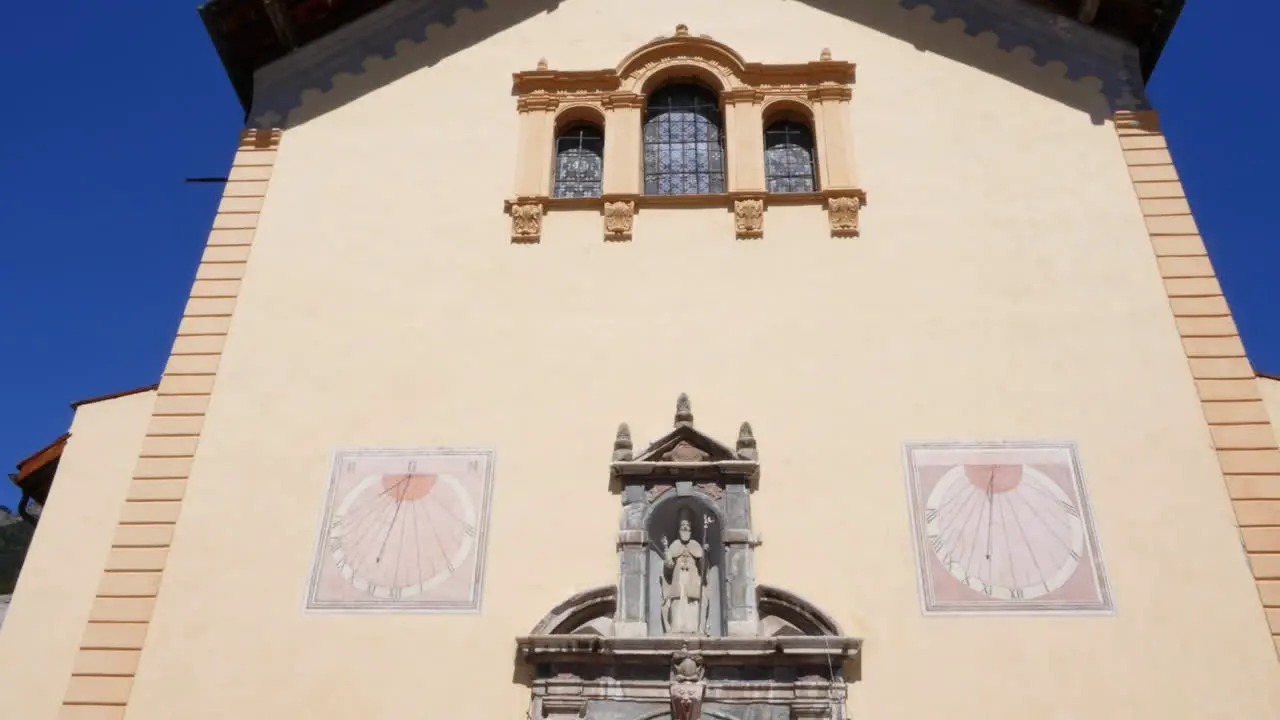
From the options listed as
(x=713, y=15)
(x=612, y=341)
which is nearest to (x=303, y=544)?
(x=612, y=341)

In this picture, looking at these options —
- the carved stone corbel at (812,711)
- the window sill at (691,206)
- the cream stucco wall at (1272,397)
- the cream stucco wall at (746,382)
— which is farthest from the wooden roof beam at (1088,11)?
the carved stone corbel at (812,711)

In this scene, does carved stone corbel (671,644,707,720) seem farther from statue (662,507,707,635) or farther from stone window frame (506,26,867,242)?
stone window frame (506,26,867,242)

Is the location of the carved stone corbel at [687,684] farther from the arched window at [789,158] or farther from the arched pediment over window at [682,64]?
the arched pediment over window at [682,64]

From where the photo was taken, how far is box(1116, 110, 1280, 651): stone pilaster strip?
8.74m

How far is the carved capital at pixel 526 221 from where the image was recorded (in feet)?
35.3

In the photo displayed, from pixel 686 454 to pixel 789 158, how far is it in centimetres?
368

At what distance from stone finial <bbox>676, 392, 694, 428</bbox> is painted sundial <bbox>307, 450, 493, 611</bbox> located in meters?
1.60

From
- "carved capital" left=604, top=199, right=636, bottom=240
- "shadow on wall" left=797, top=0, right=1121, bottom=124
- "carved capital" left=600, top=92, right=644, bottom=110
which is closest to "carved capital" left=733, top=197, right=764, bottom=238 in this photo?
"carved capital" left=604, top=199, right=636, bottom=240

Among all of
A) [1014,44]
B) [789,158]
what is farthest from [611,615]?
[1014,44]

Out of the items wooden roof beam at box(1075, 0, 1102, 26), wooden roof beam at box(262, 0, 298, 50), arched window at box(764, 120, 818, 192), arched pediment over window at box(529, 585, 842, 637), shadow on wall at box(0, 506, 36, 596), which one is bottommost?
arched pediment over window at box(529, 585, 842, 637)

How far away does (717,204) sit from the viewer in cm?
1090

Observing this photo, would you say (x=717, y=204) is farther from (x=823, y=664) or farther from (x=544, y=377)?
(x=823, y=664)

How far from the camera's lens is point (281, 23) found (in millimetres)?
12234

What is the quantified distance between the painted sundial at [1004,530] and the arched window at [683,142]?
12.1ft
